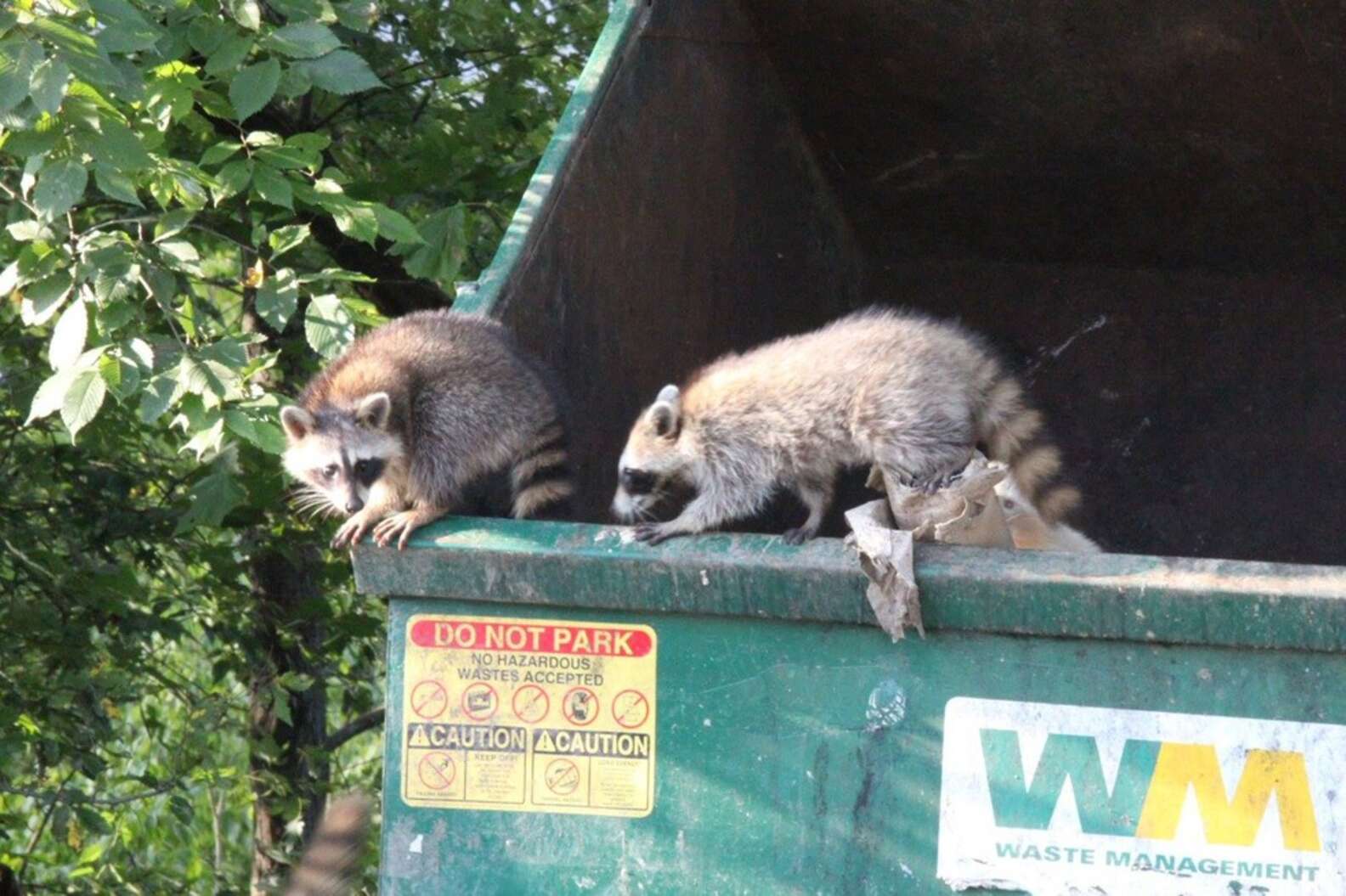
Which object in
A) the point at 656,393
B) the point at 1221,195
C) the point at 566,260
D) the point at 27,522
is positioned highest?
the point at 1221,195

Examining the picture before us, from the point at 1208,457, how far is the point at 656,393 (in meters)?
1.71

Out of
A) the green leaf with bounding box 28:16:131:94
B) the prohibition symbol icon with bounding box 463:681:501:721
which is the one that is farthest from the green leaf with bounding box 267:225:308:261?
the prohibition symbol icon with bounding box 463:681:501:721

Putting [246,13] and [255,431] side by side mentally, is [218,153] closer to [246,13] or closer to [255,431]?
[246,13]

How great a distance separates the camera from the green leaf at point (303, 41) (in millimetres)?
3467

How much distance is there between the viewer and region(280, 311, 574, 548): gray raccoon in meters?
3.55

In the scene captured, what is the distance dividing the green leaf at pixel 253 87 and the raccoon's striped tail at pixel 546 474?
0.86 metres

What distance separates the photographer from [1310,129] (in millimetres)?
4281

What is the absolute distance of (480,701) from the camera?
2389mm

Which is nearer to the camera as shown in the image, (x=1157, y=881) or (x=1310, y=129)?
(x=1157, y=881)

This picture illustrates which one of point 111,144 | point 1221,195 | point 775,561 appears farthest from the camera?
point 1221,195

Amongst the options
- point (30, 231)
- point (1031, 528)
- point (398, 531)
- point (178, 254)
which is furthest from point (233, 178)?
point (1031, 528)

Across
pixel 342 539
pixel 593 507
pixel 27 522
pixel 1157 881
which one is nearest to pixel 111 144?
pixel 342 539

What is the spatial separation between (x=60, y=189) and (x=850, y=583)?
5.67 ft

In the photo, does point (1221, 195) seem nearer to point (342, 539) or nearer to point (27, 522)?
point (342, 539)
